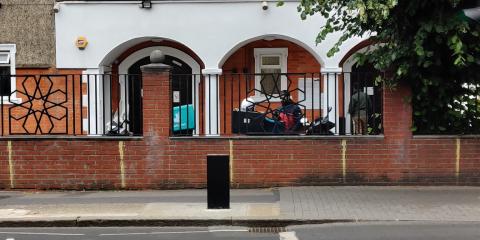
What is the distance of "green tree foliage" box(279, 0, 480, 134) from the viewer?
10.3 m

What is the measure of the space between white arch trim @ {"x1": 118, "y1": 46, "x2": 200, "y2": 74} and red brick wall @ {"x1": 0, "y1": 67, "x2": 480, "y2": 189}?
5506 millimetres

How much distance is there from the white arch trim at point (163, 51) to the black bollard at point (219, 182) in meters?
7.96

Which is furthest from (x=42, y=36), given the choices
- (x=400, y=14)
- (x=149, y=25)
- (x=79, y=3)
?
(x=400, y=14)

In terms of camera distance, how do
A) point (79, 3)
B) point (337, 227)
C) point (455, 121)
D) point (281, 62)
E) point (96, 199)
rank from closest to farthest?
point (337, 227) < point (96, 199) < point (455, 121) < point (79, 3) < point (281, 62)

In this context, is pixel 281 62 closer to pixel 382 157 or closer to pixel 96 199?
pixel 382 157

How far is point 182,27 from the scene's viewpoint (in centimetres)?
1548

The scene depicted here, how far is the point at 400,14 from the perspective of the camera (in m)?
10.7

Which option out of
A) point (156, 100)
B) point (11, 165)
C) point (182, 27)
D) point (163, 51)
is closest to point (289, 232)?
point (156, 100)

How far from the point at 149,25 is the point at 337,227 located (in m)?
9.05

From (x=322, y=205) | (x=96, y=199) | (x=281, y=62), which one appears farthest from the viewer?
(x=281, y=62)

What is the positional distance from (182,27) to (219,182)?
7210mm

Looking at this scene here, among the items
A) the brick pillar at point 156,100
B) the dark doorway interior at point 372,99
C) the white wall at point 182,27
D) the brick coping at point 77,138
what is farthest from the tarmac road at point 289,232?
the white wall at point 182,27

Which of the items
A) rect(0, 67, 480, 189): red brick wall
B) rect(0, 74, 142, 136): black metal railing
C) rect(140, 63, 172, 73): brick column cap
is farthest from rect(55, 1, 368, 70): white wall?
rect(0, 67, 480, 189): red brick wall

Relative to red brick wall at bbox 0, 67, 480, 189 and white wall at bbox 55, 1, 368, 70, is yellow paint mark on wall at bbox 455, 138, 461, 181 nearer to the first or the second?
red brick wall at bbox 0, 67, 480, 189
